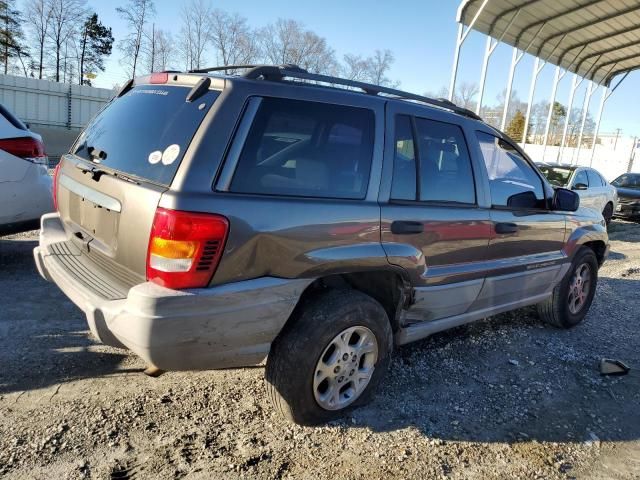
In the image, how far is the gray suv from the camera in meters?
2.24

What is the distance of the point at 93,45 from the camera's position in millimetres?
42344

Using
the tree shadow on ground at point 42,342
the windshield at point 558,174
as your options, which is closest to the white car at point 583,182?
the windshield at point 558,174

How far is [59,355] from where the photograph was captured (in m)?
3.37

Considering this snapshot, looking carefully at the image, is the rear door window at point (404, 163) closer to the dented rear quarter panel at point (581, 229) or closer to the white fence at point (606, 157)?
the dented rear quarter panel at point (581, 229)

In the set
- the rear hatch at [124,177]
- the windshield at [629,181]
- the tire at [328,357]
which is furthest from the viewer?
the windshield at [629,181]

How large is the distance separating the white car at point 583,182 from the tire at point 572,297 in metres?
5.88

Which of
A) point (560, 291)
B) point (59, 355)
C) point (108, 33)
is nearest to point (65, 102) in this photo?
point (59, 355)

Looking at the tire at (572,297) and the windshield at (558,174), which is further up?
the windshield at (558,174)

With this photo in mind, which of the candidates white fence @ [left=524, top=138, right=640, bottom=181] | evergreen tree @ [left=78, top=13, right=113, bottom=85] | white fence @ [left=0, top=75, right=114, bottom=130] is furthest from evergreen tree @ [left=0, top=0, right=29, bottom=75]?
white fence @ [left=524, top=138, right=640, bottom=181]

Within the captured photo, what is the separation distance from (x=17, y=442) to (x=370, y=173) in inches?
93.3

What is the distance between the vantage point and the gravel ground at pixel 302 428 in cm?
248

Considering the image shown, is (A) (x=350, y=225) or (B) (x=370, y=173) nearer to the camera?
(A) (x=350, y=225)

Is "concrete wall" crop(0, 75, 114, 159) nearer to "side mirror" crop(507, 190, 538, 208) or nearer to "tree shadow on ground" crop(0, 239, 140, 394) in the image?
"tree shadow on ground" crop(0, 239, 140, 394)

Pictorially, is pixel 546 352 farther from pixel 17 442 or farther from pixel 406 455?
pixel 17 442
